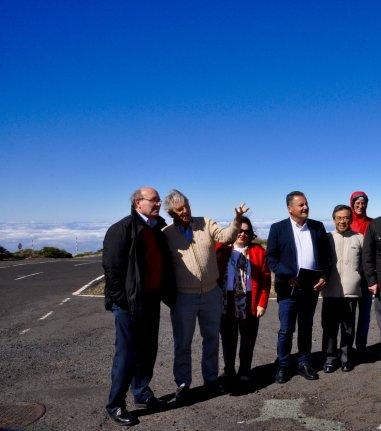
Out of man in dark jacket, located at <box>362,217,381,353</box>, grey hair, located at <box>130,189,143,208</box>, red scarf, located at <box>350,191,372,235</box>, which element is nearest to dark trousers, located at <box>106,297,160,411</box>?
grey hair, located at <box>130,189,143,208</box>

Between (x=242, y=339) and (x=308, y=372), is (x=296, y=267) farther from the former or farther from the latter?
(x=308, y=372)

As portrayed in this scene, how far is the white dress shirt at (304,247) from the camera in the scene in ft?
17.8

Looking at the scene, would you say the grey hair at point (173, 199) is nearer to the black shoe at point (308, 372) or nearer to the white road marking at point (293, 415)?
the white road marking at point (293, 415)

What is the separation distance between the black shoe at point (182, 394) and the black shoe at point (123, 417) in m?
0.58

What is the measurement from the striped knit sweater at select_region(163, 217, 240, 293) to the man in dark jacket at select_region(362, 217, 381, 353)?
166 cm

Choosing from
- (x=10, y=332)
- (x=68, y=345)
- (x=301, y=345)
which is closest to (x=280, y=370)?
(x=301, y=345)

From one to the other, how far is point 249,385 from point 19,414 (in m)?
2.38

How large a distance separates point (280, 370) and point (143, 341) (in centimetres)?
170

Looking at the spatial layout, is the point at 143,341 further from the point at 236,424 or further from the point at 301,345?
the point at 301,345

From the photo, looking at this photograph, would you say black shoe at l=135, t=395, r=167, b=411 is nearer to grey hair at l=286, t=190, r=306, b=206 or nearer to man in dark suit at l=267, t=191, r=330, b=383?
man in dark suit at l=267, t=191, r=330, b=383

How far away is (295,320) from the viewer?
5516 mm

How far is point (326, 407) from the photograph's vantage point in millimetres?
4625

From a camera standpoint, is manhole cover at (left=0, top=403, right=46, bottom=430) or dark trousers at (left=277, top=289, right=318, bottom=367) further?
dark trousers at (left=277, top=289, right=318, bottom=367)

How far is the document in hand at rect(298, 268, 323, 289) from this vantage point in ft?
17.7
